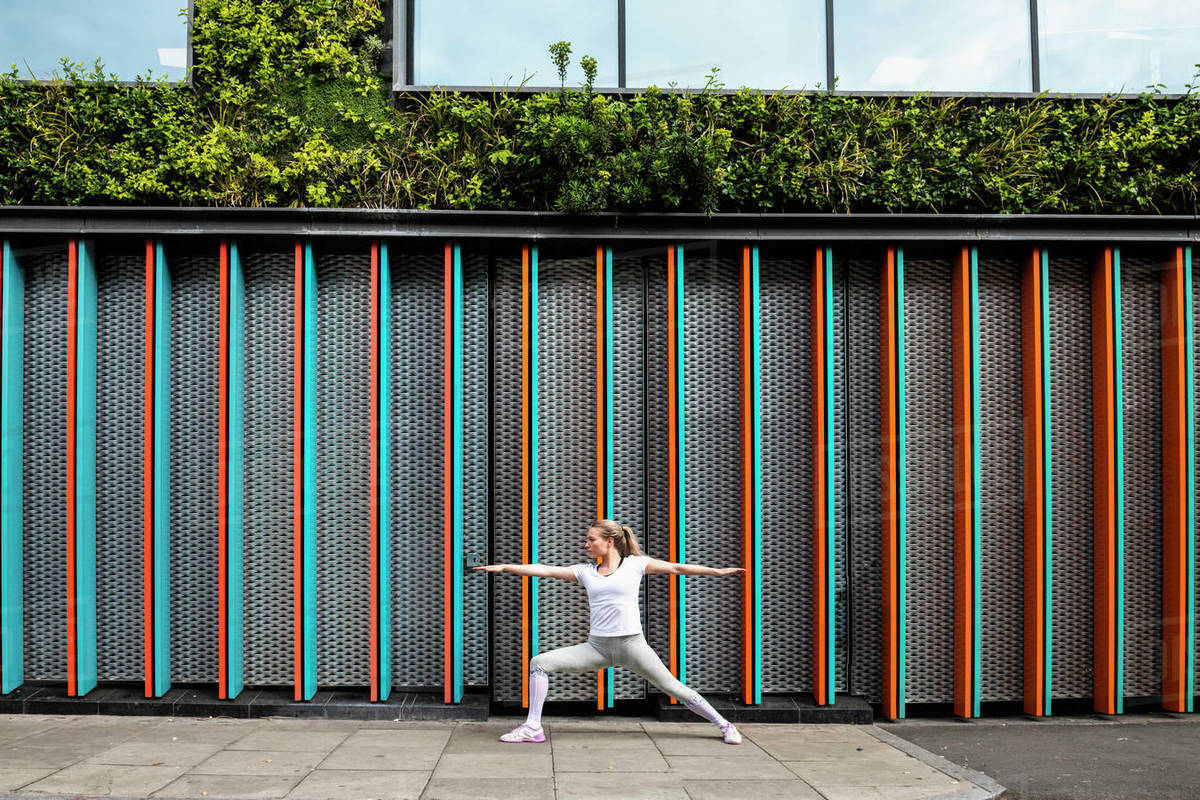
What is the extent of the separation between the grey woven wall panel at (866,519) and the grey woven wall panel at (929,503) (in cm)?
27

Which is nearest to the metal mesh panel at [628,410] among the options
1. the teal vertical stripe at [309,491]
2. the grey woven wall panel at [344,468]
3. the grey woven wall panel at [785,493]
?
the grey woven wall panel at [785,493]

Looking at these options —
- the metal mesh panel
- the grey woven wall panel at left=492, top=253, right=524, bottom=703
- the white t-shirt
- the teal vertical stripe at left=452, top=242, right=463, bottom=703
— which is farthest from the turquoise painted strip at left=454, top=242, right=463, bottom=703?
the white t-shirt

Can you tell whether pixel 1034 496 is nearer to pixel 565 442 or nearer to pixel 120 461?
pixel 565 442

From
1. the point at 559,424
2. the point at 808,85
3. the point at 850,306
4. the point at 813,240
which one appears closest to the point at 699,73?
the point at 808,85

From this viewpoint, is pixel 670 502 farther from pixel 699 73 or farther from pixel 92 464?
pixel 92 464

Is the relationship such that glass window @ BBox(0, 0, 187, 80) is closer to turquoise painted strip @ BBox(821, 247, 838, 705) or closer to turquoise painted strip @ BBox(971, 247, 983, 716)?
turquoise painted strip @ BBox(821, 247, 838, 705)

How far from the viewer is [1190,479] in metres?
7.31

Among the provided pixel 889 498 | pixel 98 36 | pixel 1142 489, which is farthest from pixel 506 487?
pixel 98 36

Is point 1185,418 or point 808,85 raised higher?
point 808,85

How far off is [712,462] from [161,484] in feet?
16.2

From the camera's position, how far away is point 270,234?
7.11 m

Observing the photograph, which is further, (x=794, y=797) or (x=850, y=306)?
(x=850, y=306)

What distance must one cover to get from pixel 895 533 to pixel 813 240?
9.04 ft

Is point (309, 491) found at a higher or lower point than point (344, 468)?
lower
